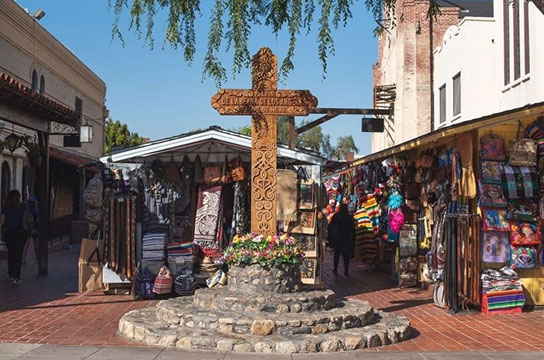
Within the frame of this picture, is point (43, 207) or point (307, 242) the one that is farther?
point (43, 207)

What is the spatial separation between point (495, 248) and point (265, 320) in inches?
174

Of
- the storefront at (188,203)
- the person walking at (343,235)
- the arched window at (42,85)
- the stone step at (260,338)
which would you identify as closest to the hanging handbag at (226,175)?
the storefront at (188,203)

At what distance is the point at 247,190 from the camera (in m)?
11.8

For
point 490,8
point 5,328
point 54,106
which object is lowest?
point 5,328

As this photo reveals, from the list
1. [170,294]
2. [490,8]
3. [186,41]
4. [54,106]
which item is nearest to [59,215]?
[54,106]

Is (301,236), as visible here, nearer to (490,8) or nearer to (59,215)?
(59,215)

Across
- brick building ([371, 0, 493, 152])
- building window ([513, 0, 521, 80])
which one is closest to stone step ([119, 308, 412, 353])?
building window ([513, 0, 521, 80])

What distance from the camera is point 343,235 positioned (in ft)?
49.0

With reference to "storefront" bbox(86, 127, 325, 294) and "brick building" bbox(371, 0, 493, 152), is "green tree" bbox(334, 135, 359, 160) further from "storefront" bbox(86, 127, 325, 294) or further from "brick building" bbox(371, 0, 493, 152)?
"storefront" bbox(86, 127, 325, 294)

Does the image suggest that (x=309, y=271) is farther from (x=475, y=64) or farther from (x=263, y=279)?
(x=475, y=64)

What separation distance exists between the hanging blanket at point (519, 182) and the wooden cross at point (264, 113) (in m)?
3.49

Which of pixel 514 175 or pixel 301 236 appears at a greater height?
pixel 514 175

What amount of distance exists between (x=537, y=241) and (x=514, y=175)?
1153mm

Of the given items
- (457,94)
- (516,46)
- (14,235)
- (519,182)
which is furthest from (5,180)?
(516,46)
